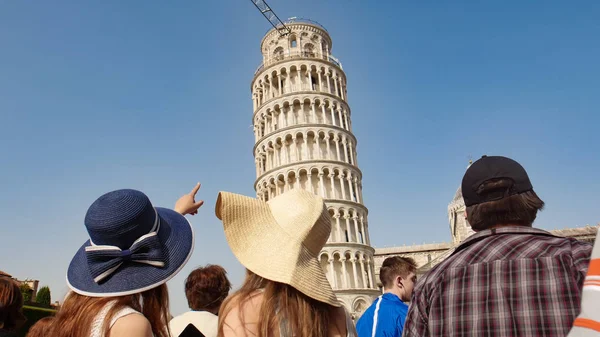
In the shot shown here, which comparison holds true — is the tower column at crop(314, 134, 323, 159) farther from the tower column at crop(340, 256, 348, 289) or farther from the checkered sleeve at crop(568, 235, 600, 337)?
the checkered sleeve at crop(568, 235, 600, 337)

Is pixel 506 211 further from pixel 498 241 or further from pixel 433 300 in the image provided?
pixel 433 300

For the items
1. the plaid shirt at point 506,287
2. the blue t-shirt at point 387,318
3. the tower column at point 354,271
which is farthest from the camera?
the tower column at point 354,271

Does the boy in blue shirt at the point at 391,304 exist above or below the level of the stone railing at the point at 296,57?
below

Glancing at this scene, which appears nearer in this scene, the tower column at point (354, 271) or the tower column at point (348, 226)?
the tower column at point (354, 271)

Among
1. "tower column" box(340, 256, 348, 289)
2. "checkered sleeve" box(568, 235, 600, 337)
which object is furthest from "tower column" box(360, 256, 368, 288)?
"checkered sleeve" box(568, 235, 600, 337)

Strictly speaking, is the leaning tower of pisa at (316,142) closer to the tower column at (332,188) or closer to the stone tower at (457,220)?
the tower column at (332,188)

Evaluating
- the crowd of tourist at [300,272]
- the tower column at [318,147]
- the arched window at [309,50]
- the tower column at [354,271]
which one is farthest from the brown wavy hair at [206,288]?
the arched window at [309,50]

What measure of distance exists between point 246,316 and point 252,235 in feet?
1.38

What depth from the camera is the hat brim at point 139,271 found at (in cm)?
219

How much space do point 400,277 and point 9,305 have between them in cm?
378

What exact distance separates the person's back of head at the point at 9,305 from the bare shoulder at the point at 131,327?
1.76m

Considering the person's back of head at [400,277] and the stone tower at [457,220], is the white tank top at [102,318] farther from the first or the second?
the stone tower at [457,220]

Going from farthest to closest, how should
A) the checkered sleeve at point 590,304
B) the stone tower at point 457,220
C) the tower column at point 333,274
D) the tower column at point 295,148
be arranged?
the stone tower at point 457,220, the tower column at point 295,148, the tower column at point 333,274, the checkered sleeve at point 590,304

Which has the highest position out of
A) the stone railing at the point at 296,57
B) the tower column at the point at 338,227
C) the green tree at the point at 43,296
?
the stone railing at the point at 296,57
